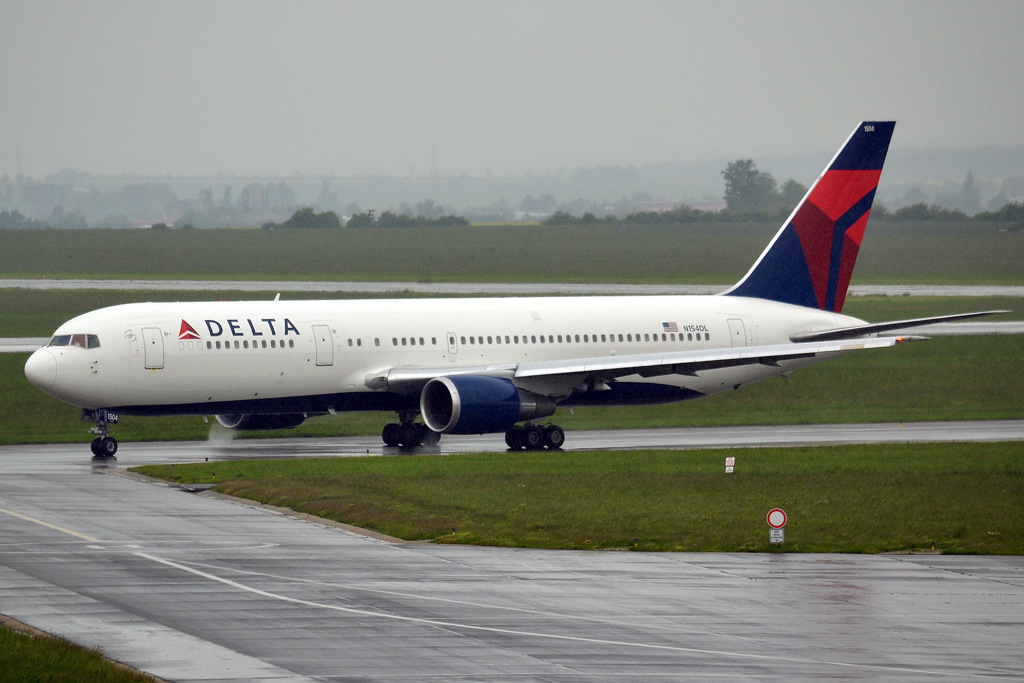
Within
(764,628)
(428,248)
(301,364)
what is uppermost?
(428,248)

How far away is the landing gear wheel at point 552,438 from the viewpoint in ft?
130

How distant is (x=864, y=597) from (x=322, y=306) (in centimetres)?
2320

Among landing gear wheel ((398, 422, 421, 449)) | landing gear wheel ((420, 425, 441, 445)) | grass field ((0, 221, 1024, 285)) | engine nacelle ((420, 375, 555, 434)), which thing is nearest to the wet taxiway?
engine nacelle ((420, 375, 555, 434))

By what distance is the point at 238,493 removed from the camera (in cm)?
3008

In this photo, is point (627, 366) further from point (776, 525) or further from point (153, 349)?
point (776, 525)

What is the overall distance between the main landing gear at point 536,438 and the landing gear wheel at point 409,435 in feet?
9.21

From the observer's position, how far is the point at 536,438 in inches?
1559

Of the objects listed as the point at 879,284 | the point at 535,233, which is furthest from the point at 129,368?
the point at 535,233

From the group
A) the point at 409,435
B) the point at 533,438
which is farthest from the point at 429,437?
the point at 533,438

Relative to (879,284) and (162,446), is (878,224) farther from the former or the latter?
(162,446)

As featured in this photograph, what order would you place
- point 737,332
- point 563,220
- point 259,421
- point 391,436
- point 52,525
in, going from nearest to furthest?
1. point 52,525
2. point 391,436
3. point 259,421
4. point 737,332
5. point 563,220

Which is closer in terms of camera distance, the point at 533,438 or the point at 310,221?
the point at 533,438

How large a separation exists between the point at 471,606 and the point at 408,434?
2164 cm

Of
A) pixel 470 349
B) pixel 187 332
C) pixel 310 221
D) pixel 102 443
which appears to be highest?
pixel 310 221
